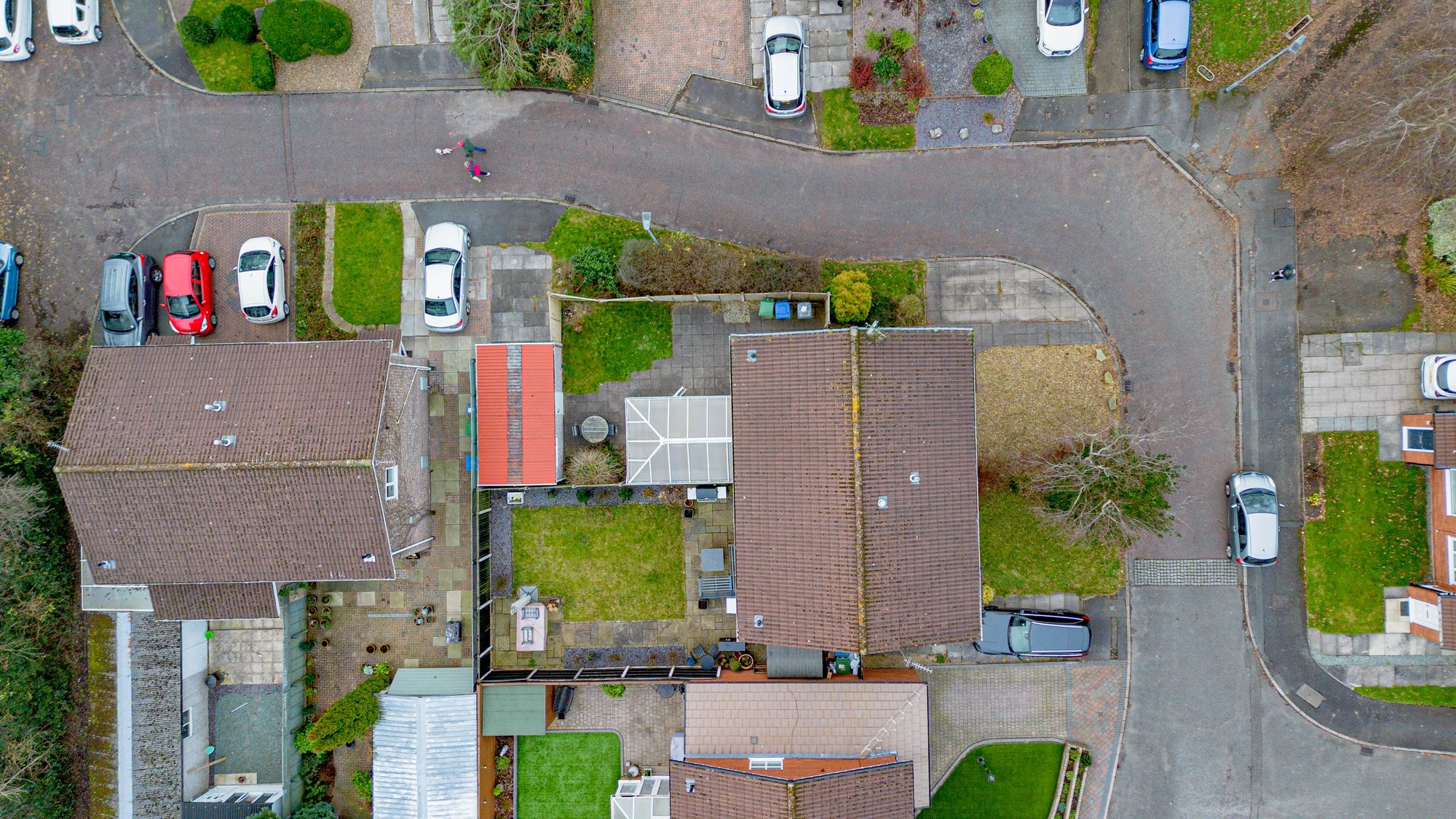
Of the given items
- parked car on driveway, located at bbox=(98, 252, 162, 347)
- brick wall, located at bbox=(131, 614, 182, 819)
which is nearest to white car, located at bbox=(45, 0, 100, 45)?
parked car on driveway, located at bbox=(98, 252, 162, 347)

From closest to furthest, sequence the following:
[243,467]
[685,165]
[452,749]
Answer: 1. [243,467]
2. [452,749]
3. [685,165]

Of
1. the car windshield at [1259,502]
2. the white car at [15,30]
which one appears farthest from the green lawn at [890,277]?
the white car at [15,30]

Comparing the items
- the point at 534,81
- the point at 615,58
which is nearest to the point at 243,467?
the point at 534,81

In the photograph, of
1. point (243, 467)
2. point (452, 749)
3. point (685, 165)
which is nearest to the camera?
point (243, 467)

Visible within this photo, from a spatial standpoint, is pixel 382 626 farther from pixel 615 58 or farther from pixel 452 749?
pixel 615 58

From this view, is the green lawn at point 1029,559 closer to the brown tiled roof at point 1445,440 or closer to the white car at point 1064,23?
the brown tiled roof at point 1445,440

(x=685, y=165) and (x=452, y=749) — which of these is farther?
(x=685, y=165)

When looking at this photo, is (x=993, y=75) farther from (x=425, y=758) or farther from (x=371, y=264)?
(x=425, y=758)
